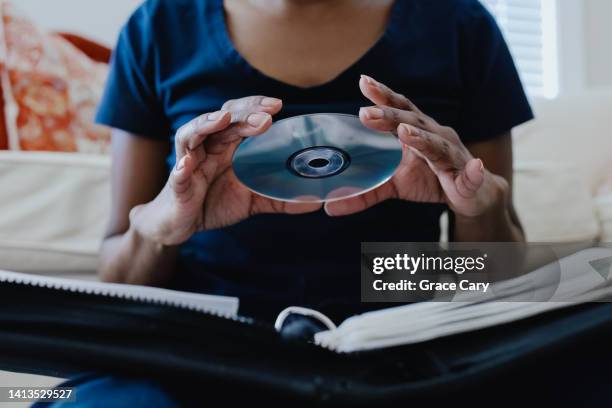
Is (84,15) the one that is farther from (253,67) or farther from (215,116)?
(215,116)

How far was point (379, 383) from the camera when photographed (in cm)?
32

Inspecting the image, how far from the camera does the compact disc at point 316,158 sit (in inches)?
18.2

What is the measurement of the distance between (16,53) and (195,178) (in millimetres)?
765

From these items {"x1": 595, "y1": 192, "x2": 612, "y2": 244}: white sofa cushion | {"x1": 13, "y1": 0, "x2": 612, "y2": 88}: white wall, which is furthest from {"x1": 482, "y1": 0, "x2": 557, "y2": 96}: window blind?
{"x1": 595, "y1": 192, "x2": 612, "y2": 244}: white sofa cushion

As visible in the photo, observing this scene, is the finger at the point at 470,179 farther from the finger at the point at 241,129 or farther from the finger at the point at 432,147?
the finger at the point at 241,129

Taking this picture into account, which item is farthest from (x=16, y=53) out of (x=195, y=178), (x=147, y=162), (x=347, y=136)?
(x=347, y=136)

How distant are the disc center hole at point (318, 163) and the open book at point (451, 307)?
0.48ft

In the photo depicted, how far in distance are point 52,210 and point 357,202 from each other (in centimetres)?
67

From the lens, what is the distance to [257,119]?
0.46 meters

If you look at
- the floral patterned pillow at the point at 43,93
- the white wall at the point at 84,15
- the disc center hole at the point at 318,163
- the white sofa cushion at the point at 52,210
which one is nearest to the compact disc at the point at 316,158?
the disc center hole at the point at 318,163

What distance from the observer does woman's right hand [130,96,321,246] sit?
0.47m

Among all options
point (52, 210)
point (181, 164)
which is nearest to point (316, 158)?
point (181, 164)

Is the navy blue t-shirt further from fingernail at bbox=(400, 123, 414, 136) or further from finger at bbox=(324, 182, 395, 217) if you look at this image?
fingernail at bbox=(400, 123, 414, 136)

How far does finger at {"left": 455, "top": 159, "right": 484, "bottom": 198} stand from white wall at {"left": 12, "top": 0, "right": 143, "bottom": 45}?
1.39m
